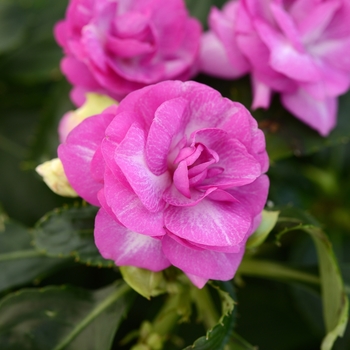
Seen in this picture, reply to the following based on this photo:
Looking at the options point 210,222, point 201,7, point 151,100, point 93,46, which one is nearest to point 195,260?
point 210,222

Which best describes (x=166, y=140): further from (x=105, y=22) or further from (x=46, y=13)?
(x=46, y=13)

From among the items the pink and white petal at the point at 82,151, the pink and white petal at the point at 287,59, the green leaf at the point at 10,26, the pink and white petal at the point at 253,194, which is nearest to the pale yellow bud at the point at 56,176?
the pink and white petal at the point at 82,151

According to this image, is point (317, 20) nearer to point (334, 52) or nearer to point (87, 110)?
point (334, 52)

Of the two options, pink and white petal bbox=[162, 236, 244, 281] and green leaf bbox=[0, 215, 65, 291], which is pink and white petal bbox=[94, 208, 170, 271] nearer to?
pink and white petal bbox=[162, 236, 244, 281]

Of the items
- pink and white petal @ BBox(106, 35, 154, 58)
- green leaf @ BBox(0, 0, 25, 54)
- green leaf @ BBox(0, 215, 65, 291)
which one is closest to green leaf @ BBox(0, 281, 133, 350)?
green leaf @ BBox(0, 215, 65, 291)

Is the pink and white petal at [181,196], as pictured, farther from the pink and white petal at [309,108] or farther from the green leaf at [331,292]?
the pink and white petal at [309,108]

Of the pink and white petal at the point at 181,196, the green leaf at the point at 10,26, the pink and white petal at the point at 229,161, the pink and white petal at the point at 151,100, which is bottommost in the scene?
the green leaf at the point at 10,26
